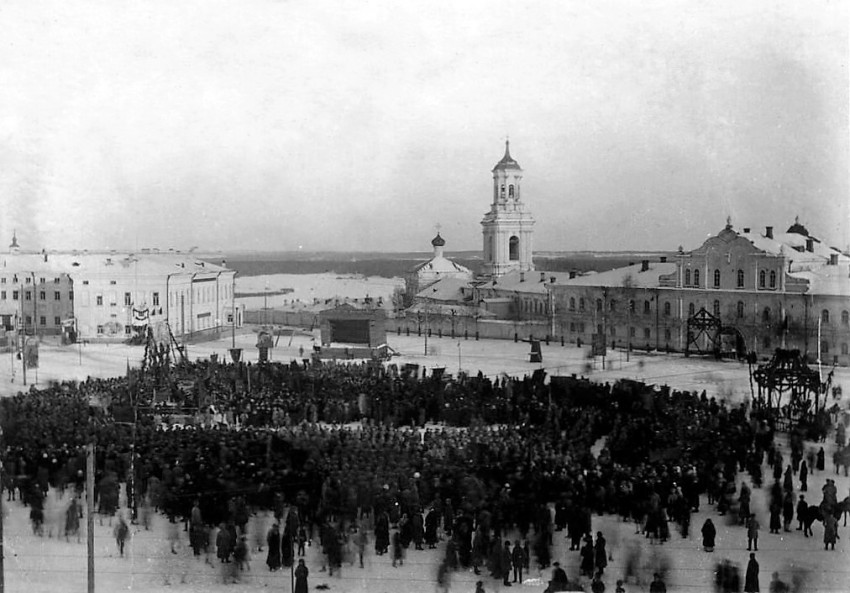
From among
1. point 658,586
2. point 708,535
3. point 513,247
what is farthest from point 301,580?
point 513,247

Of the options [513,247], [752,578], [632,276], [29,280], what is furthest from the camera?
[513,247]

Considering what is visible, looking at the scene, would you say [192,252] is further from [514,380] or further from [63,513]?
[63,513]

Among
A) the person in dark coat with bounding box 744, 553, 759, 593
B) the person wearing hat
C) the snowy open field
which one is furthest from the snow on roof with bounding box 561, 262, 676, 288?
the person wearing hat

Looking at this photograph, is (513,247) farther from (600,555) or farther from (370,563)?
(600,555)

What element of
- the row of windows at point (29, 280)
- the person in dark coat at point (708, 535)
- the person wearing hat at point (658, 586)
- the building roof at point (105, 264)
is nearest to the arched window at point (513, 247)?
the building roof at point (105, 264)

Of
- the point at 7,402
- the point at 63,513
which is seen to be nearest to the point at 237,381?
the point at 7,402

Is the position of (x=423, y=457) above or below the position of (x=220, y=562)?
above

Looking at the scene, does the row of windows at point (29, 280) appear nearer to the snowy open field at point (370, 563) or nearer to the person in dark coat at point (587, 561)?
the snowy open field at point (370, 563)
